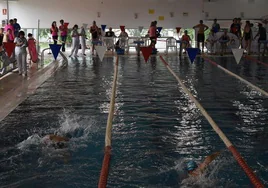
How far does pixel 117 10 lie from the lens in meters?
23.5

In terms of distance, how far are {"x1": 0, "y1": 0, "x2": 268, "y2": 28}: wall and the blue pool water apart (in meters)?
14.0

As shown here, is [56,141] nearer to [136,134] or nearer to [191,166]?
[136,134]

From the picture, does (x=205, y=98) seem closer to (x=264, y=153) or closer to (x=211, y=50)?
(x=264, y=153)

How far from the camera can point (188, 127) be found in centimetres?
599

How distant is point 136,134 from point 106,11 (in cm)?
1868

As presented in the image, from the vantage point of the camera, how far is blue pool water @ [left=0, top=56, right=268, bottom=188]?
4152mm

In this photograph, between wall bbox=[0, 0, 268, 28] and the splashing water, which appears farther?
wall bbox=[0, 0, 268, 28]

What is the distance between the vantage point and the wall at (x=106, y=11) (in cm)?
2322

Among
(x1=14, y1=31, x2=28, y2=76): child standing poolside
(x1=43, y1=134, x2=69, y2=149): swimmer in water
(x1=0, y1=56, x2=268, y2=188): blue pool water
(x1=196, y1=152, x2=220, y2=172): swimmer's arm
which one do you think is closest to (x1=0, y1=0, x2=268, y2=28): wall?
(x1=14, y1=31, x2=28, y2=76): child standing poolside

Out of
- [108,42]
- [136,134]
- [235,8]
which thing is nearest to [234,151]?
[136,134]

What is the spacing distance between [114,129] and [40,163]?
157 cm

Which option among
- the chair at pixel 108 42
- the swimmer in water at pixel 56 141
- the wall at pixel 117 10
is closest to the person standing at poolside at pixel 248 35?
the wall at pixel 117 10

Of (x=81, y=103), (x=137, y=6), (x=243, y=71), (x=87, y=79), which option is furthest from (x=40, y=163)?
(x=137, y=6)

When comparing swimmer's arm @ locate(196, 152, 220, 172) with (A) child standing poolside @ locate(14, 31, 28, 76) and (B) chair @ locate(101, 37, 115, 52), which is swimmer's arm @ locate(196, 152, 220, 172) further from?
(B) chair @ locate(101, 37, 115, 52)
